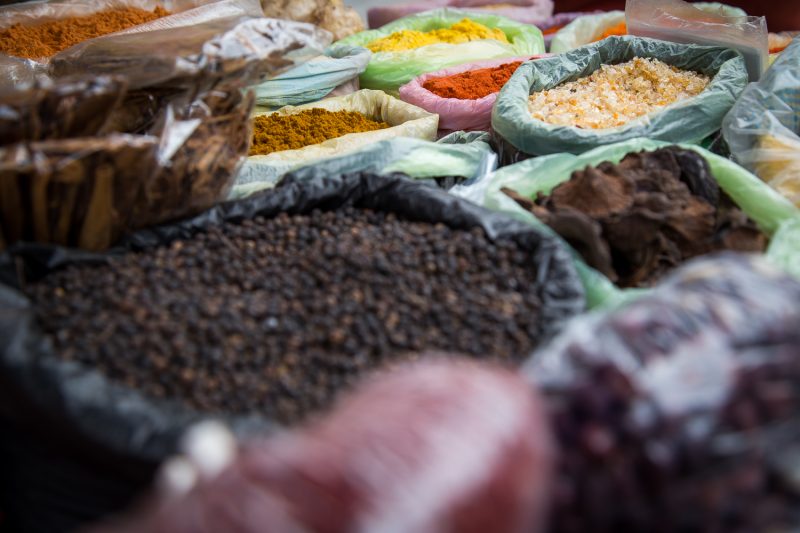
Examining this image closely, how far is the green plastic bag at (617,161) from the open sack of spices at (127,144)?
0.68 metres

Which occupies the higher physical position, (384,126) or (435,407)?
(435,407)

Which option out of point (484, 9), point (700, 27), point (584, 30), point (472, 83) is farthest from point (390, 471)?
point (484, 9)

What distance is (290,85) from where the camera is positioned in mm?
2604

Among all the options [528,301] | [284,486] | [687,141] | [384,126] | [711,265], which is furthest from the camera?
[384,126]

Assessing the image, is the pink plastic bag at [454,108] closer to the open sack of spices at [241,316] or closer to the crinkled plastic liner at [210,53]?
the crinkled plastic liner at [210,53]

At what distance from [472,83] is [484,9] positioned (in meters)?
1.43

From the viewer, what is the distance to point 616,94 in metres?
2.38

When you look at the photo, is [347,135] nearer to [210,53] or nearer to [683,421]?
[210,53]

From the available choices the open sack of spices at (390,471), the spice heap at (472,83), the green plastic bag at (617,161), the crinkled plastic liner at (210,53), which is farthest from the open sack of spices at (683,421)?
the spice heap at (472,83)

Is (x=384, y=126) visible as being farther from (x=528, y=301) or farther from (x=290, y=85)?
(x=528, y=301)

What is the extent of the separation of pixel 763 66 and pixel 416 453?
252 cm

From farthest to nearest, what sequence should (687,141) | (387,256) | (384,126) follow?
(384,126) → (687,141) → (387,256)

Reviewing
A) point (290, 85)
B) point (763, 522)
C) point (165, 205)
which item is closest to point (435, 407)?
point (763, 522)

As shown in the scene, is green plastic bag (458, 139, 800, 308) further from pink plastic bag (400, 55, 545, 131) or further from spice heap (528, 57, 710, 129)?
pink plastic bag (400, 55, 545, 131)
